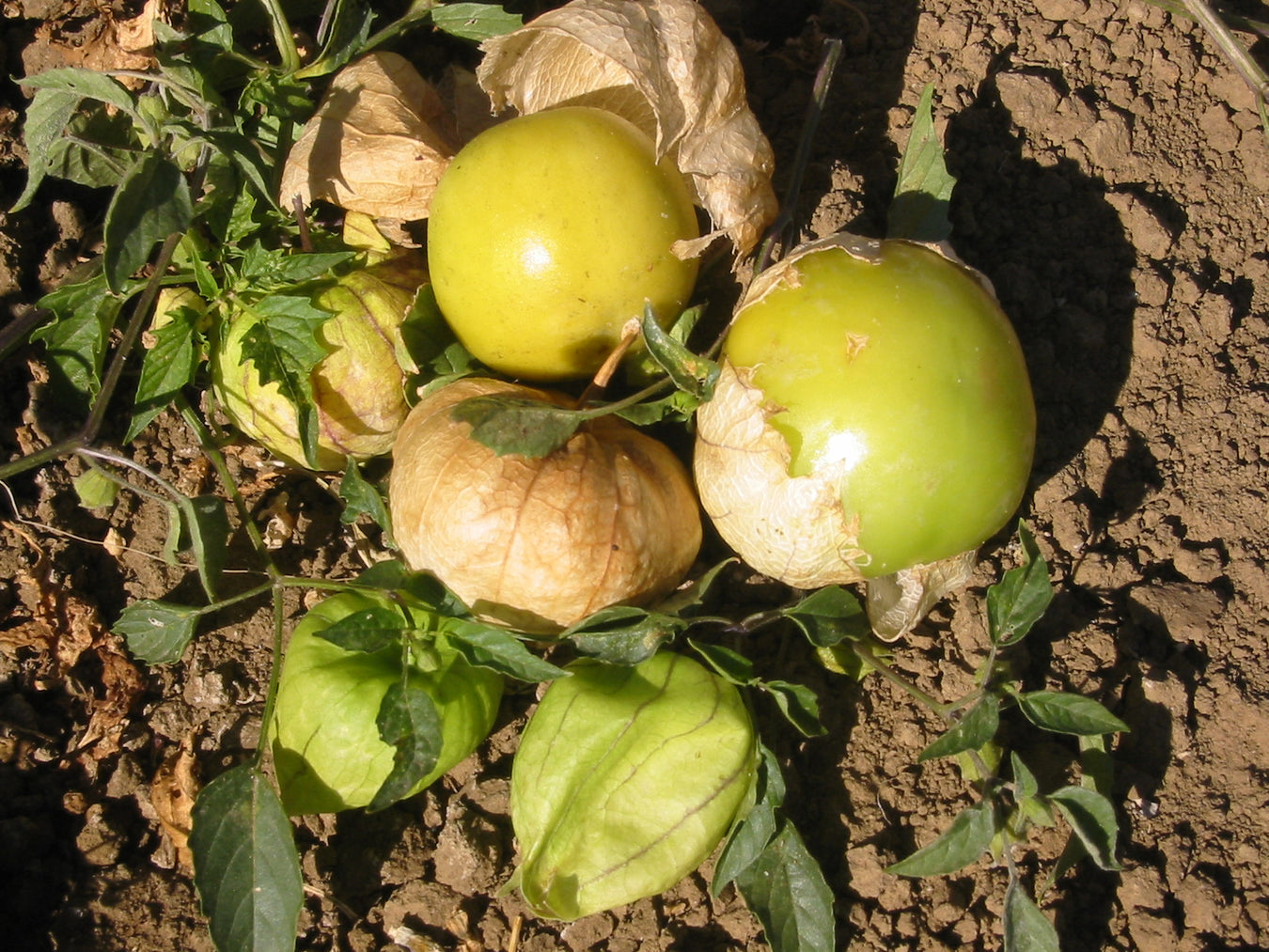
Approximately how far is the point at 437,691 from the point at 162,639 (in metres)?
0.58

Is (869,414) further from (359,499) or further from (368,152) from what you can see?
(368,152)

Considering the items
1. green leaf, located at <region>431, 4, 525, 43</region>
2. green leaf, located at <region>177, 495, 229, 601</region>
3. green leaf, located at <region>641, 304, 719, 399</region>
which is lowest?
green leaf, located at <region>177, 495, 229, 601</region>

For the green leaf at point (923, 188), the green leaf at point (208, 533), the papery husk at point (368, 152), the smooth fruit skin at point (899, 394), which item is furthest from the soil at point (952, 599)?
the papery husk at point (368, 152)

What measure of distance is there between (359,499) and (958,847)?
1.26m

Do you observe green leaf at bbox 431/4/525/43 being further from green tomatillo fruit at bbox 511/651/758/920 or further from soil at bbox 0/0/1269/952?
green tomatillo fruit at bbox 511/651/758/920

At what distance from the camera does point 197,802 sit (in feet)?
6.12

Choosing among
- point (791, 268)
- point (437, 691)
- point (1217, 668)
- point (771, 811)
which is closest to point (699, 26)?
point (791, 268)

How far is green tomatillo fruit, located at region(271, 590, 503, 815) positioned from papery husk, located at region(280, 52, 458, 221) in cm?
82

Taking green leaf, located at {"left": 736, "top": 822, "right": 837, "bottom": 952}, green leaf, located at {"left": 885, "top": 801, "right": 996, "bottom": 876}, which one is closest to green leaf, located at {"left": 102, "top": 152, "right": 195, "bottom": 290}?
green leaf, located at {"left": 736, "top": 822, "right": 837, "bottom": 952}

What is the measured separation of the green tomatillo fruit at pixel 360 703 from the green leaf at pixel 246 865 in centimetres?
7

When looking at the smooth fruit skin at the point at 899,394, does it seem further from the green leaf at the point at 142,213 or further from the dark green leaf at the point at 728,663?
the green leaf at the point at 142,213

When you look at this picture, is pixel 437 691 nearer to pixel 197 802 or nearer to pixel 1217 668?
pixel 197 802

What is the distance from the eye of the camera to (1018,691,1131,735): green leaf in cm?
186

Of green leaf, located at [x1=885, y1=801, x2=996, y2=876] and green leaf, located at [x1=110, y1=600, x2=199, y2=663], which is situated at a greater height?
green leaf, located at [x1=885, y1=801, x2=996, y2=876]
